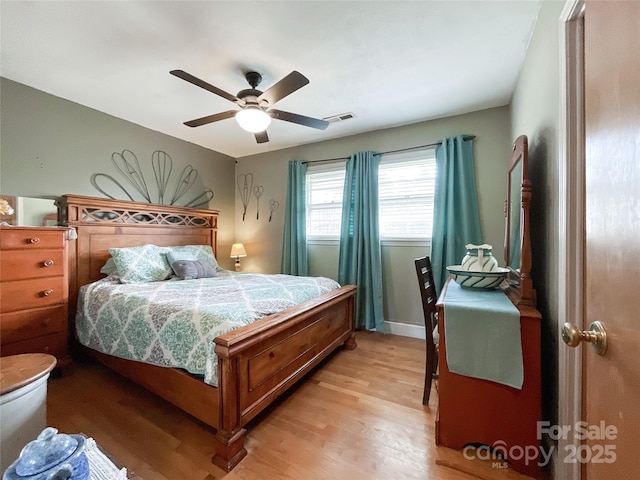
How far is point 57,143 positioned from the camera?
2480 millimetres

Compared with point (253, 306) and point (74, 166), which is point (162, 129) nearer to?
point (74, 166)

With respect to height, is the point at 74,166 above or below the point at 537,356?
above

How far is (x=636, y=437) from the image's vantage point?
464 millimetres

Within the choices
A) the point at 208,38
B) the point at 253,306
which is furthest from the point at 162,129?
the point at 253,306

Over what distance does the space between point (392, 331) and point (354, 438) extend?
178 cm

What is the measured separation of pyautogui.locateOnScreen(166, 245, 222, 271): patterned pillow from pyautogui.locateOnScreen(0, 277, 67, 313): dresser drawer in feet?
2.92

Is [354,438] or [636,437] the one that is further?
[354,438]

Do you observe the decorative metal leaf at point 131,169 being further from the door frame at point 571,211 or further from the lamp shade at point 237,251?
the door frame at point 571,211

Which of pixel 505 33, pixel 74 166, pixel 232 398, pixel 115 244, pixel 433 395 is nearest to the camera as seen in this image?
pixel 232 398

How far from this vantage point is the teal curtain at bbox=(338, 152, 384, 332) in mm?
3150

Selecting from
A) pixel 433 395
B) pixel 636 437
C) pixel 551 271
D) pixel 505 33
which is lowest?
pixel 433 395

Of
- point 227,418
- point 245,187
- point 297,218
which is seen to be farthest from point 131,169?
point 227,418

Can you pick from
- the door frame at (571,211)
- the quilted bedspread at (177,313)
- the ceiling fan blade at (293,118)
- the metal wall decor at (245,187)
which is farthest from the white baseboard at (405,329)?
the metal wall decor at (245,187)

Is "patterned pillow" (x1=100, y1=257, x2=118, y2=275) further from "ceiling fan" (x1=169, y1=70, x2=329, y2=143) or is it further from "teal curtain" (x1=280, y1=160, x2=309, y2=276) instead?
"teal curtain" (x1=280, y1=160, x2=309, y2=276)
